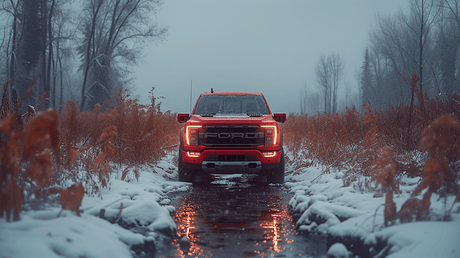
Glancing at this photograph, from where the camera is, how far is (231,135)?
20.7ft

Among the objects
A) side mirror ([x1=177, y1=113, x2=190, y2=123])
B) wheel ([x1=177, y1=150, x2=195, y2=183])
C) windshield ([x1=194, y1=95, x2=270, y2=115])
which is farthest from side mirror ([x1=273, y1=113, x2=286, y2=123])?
wheel ([x1=177, y1=150, x2=195, y2=183])

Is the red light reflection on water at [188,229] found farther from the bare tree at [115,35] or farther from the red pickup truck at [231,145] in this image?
the bare tree at [115,35]

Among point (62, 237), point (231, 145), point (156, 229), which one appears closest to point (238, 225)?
point (156, 229)

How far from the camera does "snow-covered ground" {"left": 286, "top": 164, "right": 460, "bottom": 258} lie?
269cm

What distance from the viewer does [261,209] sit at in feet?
16.4

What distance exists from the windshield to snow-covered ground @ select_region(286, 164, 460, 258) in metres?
3.12

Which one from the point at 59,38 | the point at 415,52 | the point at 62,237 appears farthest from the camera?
the point at 415,52

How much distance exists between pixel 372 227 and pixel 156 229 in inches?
89.4

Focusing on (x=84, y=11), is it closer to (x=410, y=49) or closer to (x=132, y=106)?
(x=132, y=106)

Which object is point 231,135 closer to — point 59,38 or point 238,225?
point 238,225

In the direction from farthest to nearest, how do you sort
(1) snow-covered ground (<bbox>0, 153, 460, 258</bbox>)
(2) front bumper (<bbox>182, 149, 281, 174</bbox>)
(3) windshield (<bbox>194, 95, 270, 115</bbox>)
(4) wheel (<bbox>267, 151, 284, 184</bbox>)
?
(3) windshield (<bbox>194, 95, 270, 115</bbox>) → (4) wheel (<bbox>267, 151, 284, 184</bbox>) → (2) front bumper (<bbox>182, 149, 281, 174</bbox>) → (1) snow-covered ground (<bbox>0, 153, 460, 258</bbox>)

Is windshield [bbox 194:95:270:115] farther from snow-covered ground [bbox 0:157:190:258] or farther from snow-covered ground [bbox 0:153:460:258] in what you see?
snow-covered ground [bbox 0:157:190:258]

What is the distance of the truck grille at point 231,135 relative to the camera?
6.33 metres

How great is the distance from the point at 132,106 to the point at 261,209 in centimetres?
470
